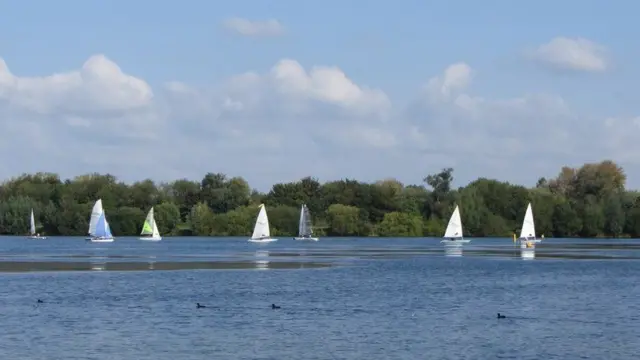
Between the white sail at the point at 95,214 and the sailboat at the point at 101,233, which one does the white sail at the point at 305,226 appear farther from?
the white sail at the point at 95,214

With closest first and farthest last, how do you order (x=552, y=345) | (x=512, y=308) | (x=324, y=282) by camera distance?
(x=552, y=345) → (x=512, y=308) → (x=324, y=282)

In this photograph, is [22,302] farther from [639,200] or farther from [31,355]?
[639,200]

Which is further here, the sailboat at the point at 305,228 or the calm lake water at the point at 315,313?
the sailboat at the point at 305,228

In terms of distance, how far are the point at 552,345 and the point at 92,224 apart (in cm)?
11935

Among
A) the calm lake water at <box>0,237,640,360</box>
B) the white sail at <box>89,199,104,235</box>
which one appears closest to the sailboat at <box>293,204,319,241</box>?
the white sail at <box>89,199,104,235</box>

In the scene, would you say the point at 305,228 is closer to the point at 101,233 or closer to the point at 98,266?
the point at 101,233

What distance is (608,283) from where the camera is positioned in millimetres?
64312

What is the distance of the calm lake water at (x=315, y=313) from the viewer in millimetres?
34856

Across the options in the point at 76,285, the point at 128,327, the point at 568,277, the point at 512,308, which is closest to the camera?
the point at 128,327

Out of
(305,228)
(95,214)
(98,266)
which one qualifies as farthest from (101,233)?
(98,266)

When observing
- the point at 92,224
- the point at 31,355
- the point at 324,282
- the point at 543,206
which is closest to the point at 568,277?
the point at 324,282

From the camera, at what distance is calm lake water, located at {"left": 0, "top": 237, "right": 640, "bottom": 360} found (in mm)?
34856

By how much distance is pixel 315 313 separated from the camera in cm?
4534

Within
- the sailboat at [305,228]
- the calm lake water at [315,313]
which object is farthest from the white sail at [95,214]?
the calm lake water at [315,313]
